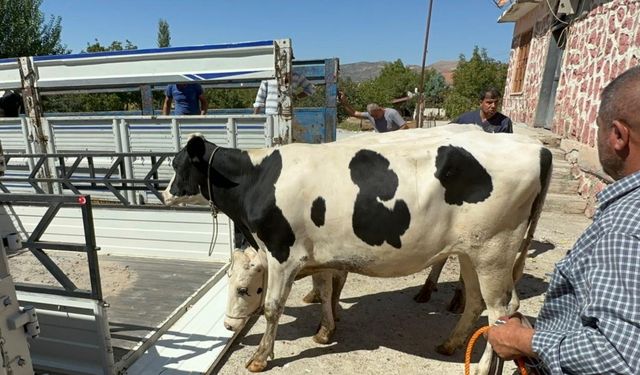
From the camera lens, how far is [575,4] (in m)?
8.48

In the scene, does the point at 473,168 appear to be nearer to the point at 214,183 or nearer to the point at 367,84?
the point at 214,183

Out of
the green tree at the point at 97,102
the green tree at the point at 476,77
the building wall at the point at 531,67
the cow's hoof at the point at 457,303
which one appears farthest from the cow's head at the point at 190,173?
the green tree at the point at 476,77

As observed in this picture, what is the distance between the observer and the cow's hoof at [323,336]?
11.4 feet

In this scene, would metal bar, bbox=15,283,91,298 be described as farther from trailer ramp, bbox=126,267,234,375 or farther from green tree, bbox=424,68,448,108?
green tree, bbox=424,68,448,108

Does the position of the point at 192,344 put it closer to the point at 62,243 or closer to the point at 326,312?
the point at 326,312

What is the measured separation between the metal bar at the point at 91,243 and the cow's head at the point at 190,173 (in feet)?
3.44

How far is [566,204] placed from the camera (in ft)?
23.7

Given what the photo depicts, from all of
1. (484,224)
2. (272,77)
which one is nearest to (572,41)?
(272,77)

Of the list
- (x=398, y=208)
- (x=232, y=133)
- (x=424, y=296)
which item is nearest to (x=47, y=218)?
(x=398, y=208)

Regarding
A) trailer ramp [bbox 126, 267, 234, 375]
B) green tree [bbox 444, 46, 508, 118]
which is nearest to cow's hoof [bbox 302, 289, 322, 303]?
trailer ramp [bbox 126, 267, 234, 375]

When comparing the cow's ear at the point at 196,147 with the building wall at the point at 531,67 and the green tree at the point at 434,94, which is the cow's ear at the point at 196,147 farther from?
the green tree at the point at 434,94

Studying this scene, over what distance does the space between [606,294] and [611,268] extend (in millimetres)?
70

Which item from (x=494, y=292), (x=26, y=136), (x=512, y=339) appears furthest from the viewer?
(x=26, y=136)

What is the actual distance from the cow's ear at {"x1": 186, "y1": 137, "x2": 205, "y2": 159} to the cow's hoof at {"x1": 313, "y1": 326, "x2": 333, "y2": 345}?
188 cm
